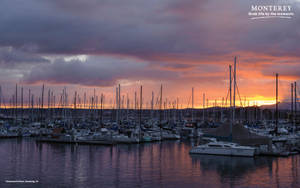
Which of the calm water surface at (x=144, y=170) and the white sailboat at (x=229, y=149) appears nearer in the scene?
the calm water surface at (x=144, y=170)

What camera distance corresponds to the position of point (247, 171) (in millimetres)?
33844

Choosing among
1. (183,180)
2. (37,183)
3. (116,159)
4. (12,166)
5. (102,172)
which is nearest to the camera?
(37,183)

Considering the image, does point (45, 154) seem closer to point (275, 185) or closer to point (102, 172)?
point (102, 172)

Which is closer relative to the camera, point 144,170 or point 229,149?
point 144,170

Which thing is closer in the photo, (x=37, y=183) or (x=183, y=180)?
(x=37, y=183)

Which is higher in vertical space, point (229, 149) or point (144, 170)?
point (229, 149)

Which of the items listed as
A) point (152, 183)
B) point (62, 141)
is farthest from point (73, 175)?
point (62, 141)

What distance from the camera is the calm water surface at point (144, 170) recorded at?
28.3m

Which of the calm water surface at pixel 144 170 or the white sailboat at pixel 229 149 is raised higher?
the white sailboat at pixel 229 149

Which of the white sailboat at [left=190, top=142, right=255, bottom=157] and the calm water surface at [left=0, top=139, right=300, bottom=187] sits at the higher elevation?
the white sailboat at [left=190, top=142, right=255, bottom=157]

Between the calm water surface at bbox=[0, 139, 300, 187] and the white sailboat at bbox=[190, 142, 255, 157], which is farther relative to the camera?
the white sailboat at bbox=[190, 142, 255, 157]

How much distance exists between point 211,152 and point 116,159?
11485 mm

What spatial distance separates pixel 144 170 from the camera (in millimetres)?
34062

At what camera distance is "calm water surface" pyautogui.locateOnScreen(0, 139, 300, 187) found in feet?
92.8
